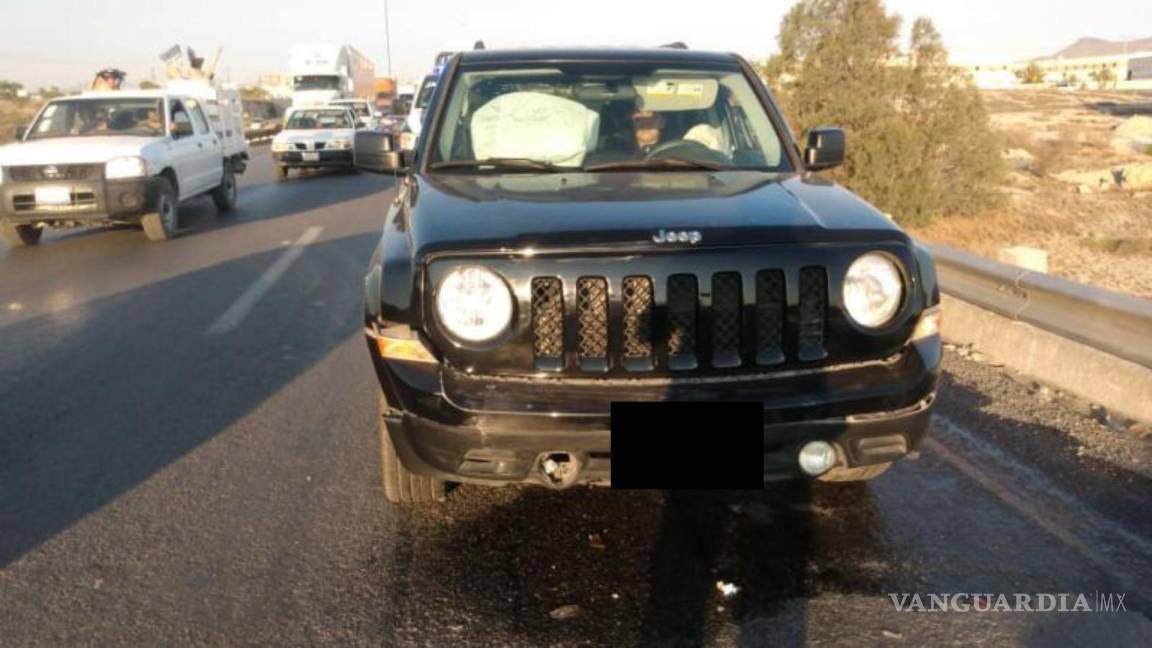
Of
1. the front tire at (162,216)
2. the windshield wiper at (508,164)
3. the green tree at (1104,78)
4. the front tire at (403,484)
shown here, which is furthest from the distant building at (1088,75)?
the front tire at (403,484)

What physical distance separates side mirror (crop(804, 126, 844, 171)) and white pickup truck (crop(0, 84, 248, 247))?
28.6 ft

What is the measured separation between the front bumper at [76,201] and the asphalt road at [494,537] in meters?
5.62

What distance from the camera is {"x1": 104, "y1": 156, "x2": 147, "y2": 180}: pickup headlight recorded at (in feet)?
33.7

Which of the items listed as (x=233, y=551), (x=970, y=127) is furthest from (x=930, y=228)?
(x=233, y=551)

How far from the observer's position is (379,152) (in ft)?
14.6

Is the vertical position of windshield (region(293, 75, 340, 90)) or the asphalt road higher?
windshield (region(293, 75, 340, 90))

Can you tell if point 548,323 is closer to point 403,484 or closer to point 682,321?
point 682,321

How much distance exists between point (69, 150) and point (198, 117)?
2.85 meters

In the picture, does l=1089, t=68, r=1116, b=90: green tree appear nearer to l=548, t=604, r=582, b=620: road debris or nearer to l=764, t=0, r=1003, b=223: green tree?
l=764, t=0, r=1003, b=223: green tree

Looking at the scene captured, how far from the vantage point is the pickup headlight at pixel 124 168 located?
1027 cm

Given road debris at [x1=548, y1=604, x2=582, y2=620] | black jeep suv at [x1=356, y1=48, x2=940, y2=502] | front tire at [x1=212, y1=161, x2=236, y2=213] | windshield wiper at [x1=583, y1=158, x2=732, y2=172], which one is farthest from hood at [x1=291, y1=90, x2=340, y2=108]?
road debris at [x1=548, y1=604, x2=582, y2=620]

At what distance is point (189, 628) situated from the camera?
278 cm

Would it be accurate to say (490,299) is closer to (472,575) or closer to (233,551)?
(472,575)

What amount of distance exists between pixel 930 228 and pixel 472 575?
1116 centimetres
